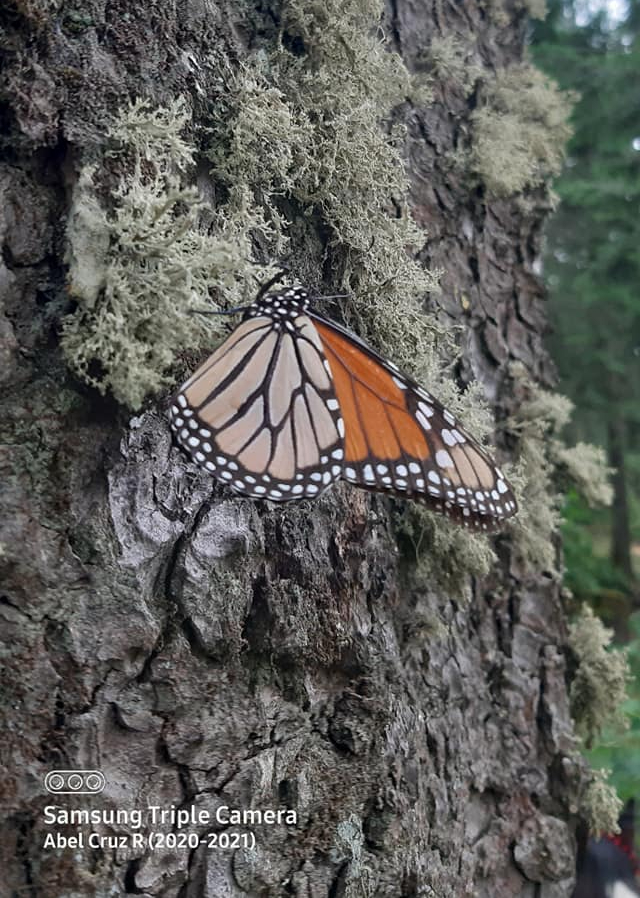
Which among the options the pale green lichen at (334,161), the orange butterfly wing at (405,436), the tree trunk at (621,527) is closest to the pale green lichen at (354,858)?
the orange butterfly wing at (405,436)

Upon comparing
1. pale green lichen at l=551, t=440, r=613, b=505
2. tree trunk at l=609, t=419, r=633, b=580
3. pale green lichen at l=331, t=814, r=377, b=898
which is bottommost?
pale green lichen at l=331, t=814, r=377, b=898

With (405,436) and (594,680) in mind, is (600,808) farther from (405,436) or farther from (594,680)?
(405,436)

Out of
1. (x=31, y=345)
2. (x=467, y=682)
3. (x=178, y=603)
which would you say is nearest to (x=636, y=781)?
(x=467, y=682)

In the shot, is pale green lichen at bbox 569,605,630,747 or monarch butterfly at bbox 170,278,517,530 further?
pale green lichen at bbox 569,605,630,747

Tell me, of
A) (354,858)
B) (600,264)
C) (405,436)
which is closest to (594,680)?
(354,858)

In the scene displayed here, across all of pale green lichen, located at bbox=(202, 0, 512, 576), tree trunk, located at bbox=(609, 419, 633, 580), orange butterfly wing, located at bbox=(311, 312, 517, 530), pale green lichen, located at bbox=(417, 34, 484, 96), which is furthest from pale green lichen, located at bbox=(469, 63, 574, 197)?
tree trunk, located at bbox=(609, 419, 633, 580)

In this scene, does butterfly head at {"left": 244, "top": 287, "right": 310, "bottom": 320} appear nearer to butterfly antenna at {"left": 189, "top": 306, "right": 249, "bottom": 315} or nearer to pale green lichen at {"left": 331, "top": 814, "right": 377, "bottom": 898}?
butterfly antenna at {"left": 189, "top": 306, "right": 249, "bottom": 315}

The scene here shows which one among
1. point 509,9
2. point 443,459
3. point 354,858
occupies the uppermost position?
point 509,9

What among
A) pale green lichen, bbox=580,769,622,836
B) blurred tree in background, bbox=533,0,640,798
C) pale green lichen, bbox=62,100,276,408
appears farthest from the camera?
blurred tree in background, bbox=533,0,640,798
